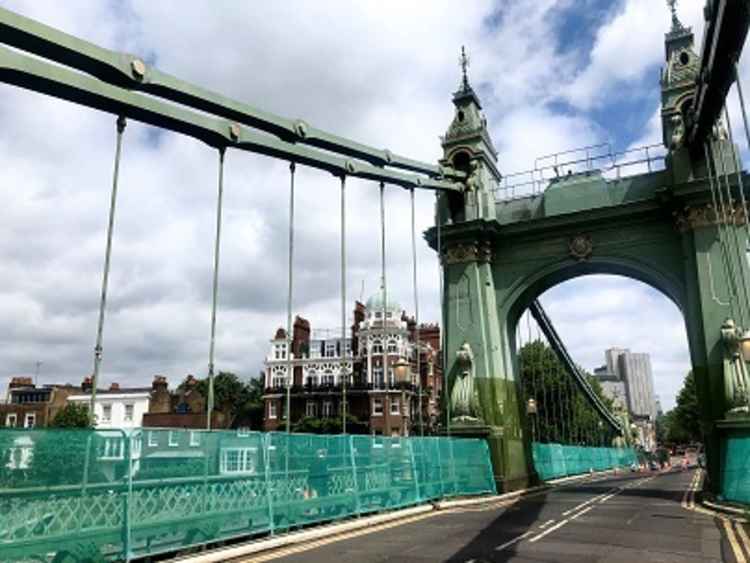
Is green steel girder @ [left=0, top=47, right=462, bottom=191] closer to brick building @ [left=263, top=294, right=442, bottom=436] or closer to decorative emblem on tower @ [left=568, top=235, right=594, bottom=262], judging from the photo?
decorative emblem on tower @ [left=568, top=235, right=594, bottom=262]

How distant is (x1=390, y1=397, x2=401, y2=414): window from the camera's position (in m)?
61.7

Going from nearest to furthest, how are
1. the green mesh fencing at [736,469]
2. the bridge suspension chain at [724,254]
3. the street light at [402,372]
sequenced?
the green mesh fencing at [736,469] < the bridge suspension chain at [724,254] < the street light at [402,372]

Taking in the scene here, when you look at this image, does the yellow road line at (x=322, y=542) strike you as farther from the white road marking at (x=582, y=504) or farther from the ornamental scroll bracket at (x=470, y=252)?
the ornamental scroll bracket at (x=470, y=252)

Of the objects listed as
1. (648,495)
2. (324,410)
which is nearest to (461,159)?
(648,495)

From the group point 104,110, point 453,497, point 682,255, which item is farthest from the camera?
point 682,255

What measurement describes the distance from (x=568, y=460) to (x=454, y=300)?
1765cm

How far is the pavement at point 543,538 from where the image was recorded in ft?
29.2

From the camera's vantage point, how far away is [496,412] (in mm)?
21672

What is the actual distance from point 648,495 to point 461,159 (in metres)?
13.9

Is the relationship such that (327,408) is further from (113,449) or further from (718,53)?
(113,449)

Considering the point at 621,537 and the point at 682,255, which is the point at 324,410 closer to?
the point at 682,255

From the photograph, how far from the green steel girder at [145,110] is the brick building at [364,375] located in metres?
46.5

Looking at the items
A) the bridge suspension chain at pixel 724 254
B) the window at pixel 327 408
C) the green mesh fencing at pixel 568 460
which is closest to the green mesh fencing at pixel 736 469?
the bridge suspension chain at pixel 724 254

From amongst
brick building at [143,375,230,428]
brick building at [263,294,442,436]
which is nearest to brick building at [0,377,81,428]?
brick building at [143,375,230,428]
